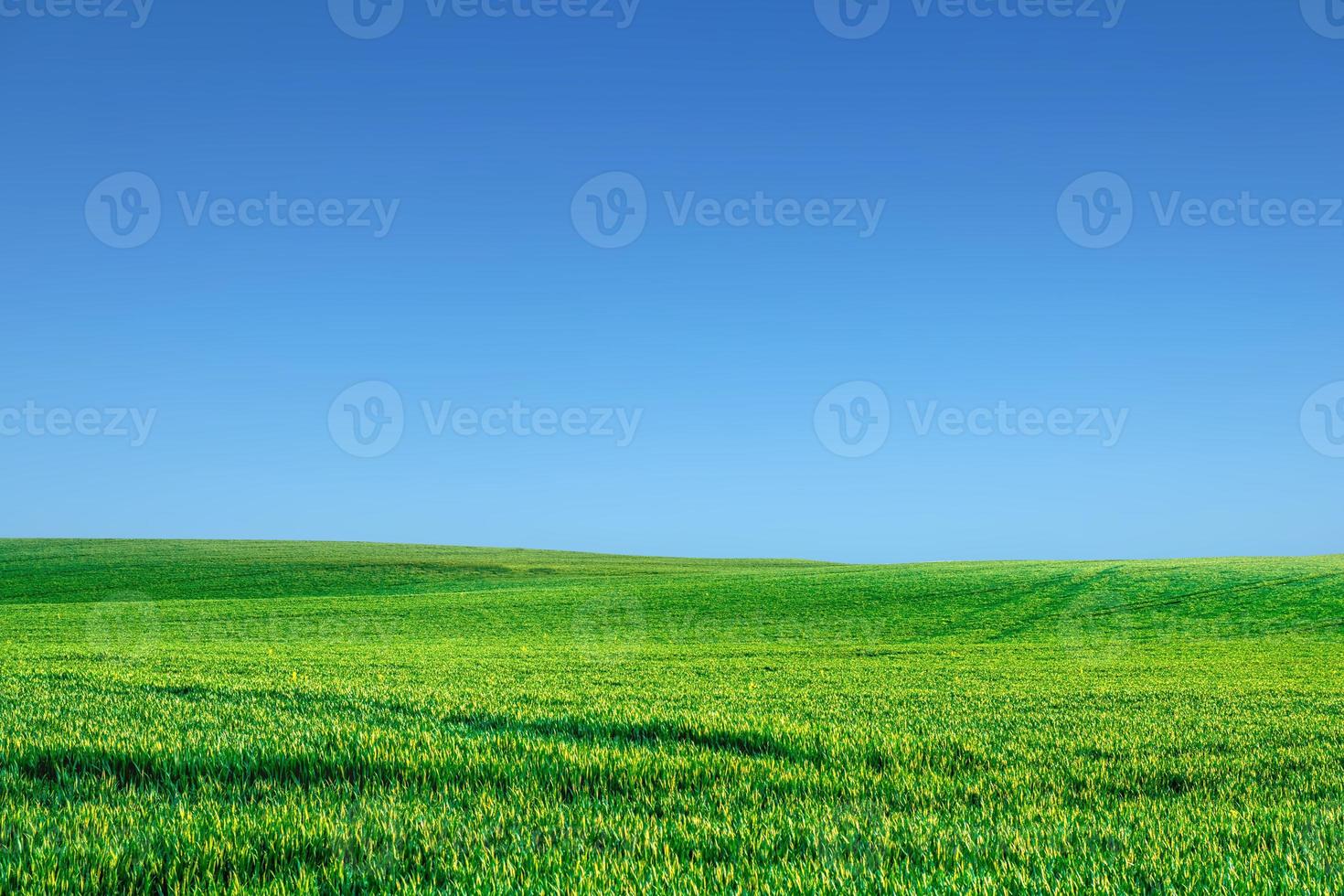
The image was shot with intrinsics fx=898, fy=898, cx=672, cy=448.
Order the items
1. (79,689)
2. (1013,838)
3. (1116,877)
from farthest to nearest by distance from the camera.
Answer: (79,689), (1013,838), (1116,877)

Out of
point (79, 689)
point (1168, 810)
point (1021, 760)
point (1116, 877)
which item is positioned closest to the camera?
point (1116, 877)

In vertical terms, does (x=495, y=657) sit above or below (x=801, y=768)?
below

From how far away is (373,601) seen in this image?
62812mm

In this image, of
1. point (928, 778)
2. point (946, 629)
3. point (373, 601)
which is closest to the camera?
point (928, 778)

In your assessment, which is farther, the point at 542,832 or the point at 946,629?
the point at 946,629

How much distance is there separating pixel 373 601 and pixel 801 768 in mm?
57853

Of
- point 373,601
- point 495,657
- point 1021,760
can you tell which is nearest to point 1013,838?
point 1021,760

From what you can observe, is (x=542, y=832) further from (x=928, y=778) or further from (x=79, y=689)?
(x=79, y=689)

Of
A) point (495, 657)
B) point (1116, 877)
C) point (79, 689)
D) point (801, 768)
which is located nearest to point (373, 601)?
point (495, 657)

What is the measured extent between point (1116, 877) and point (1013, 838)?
41.4 inches

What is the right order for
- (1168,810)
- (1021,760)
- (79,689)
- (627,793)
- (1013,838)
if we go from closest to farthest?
(1013,838)
(1168,810)
(627,793)
(1021,760)
(79,689)

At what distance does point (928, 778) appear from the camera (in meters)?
9.52

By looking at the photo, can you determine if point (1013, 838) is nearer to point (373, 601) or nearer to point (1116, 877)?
point (1116, 877)

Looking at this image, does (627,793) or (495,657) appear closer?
(627,793)
